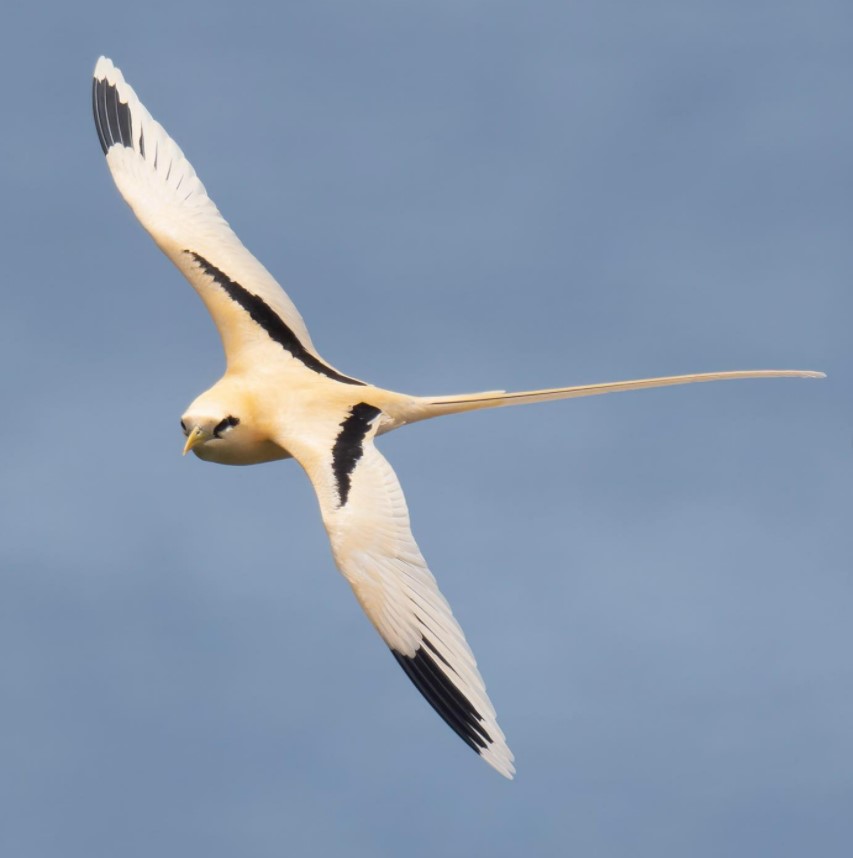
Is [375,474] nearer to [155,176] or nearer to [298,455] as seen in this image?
[298,455]

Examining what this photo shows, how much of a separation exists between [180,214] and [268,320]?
2.69 metres

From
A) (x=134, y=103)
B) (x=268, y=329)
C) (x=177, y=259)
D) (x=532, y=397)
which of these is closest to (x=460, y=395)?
(x=532, y=397)

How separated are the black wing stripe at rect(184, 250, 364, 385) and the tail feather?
1123mm

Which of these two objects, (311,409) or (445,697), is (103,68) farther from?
(445,697)

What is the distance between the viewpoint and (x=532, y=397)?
2486cm

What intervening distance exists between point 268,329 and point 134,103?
5346 millimetres

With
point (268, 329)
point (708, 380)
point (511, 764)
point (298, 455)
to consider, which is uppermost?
point (708, 380)

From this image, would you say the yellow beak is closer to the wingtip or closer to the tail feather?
the tail feather

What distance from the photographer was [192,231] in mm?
28031

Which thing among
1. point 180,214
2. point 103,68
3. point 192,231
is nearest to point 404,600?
point 192,231

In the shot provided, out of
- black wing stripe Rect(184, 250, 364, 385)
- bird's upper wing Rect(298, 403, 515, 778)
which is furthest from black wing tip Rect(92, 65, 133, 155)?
bird's upper wing Rect(298, 403, 515, 778)

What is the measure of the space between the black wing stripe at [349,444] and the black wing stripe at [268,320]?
863mm

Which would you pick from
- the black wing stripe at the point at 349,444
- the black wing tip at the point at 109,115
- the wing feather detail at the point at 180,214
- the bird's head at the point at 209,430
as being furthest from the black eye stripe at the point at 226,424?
the black wing tip at the point at 109,115

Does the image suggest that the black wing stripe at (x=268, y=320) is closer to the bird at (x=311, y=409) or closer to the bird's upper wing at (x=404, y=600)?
the bird at (x=311, y=409)
